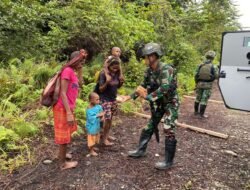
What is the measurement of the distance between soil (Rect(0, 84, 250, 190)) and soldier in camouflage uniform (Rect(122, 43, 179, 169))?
1.28 ft

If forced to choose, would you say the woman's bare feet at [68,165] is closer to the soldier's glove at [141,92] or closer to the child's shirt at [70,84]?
the child's shirt at [70,84]

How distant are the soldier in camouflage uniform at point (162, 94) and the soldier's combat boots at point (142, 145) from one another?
17 cm

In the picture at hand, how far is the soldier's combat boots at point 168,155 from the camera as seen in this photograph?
4447mm

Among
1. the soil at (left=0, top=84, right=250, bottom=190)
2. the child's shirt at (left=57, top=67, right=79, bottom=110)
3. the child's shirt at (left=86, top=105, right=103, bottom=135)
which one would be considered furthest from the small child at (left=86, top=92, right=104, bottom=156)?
the child's shirt at (left=57, top=67, right=79, bottom=110)

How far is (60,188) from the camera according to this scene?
3984 millimetres

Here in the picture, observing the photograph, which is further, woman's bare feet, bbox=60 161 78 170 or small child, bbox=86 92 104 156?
small child, bbox=86 92 104 156

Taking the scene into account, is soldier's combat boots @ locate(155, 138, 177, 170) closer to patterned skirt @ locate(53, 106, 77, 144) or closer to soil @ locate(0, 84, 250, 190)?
soil @ locate(0, 84, 250, 190)

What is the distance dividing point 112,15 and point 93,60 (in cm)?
177

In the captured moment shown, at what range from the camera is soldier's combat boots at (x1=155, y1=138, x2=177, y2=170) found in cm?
445

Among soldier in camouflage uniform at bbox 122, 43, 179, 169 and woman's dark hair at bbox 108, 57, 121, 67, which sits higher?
woman's dark hair at bbox 108, 57, 121, 67

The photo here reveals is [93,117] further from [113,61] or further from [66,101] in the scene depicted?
[113,61]

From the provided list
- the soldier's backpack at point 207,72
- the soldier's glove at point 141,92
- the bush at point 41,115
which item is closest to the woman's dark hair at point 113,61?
the soldier's glove at point 141,92

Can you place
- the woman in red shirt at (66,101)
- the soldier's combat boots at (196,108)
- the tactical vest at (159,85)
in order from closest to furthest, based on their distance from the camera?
the woman in red shirt at (66,101)
the tactical vest at (159,85)
the soldier's combat boots at (196,108)

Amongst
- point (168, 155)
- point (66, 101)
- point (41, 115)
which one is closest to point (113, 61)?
point (66, 101)
